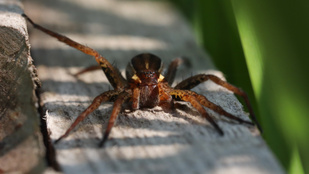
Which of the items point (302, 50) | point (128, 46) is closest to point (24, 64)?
point (128, 46)

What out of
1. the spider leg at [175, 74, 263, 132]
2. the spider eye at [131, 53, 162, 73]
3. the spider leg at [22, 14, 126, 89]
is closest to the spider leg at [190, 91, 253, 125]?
the spider leg at [175, 74, 263, 132]

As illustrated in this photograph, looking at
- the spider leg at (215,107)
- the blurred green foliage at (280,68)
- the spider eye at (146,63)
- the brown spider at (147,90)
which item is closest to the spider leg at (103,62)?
the brown spider at (147,90)

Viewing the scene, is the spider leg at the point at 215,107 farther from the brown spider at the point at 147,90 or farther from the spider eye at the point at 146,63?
the spider eye at the point at 146,63

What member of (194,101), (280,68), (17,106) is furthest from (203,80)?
(17,106)

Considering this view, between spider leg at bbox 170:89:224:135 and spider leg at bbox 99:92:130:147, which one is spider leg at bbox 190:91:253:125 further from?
spider leg at bbox 99:92:130:147

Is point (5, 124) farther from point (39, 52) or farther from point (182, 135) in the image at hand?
point (39, 52)

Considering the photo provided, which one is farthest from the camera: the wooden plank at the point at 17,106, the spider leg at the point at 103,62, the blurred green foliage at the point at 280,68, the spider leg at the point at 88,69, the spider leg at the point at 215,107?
the spider leg at the point at 88,69

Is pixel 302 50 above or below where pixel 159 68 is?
above
